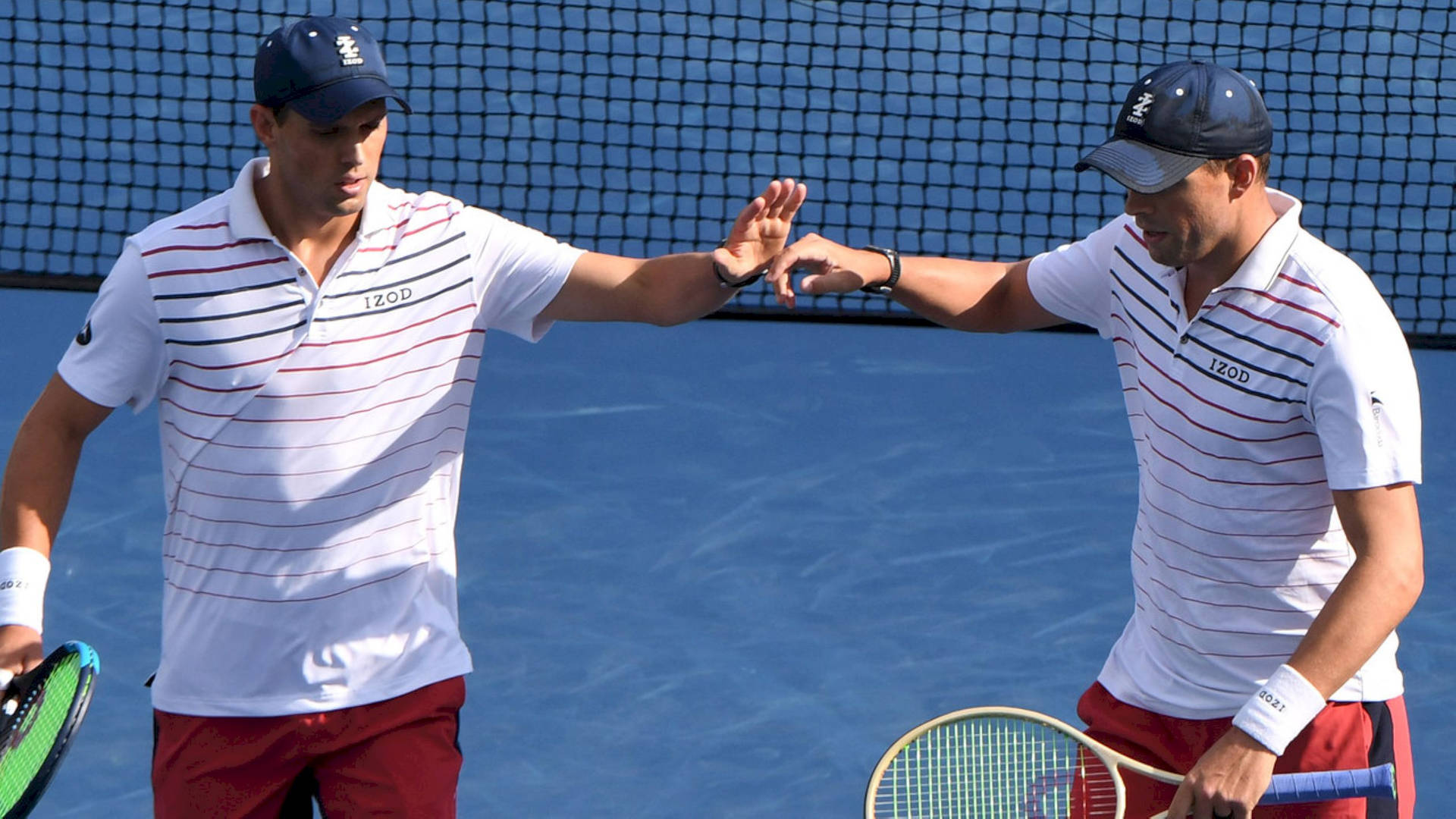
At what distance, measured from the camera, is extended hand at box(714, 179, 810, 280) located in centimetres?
379

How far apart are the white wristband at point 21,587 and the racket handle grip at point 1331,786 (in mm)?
2101

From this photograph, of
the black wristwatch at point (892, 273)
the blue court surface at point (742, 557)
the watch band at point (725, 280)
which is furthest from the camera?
→ the blue court surface at point (742, 557)

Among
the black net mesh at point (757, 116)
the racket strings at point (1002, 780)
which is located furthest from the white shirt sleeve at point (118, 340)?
the black net mesh at point (757, 116)

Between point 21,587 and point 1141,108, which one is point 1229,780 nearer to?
point 1141,108

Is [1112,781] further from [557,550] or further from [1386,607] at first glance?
[557,550]

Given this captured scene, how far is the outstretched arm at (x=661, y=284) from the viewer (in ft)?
12.4

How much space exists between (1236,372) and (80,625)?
383cm

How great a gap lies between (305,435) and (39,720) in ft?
2.13

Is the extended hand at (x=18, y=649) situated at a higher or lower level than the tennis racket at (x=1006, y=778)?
higher

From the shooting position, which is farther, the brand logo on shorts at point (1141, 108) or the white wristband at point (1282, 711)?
the brand logo on shorts at point (1141, 108)

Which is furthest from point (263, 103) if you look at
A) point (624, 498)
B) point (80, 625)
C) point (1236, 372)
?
point (624, 498)

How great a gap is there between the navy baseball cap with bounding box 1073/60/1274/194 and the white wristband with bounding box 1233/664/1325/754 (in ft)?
2.75

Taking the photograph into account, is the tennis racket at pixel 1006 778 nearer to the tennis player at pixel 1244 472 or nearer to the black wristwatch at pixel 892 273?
the tennis player at pixel 1244 472

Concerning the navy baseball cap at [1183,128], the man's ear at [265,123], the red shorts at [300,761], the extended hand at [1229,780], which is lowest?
the red shorts at [300,761]
